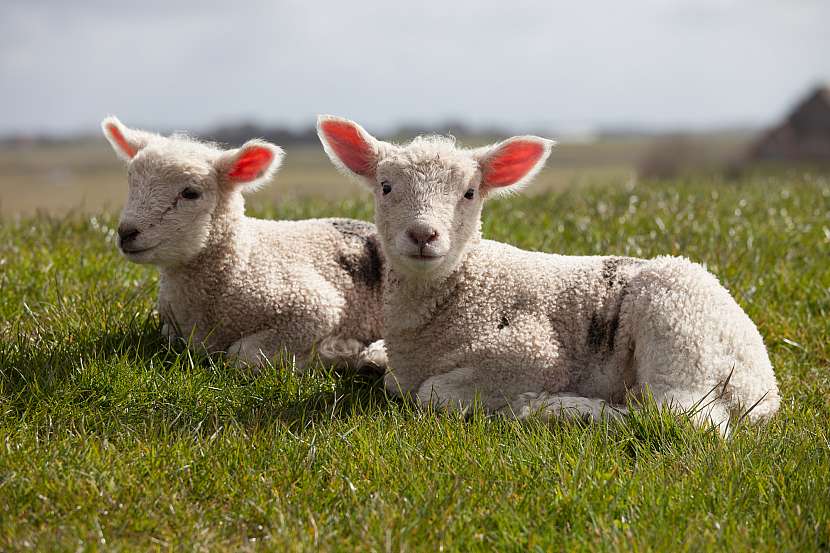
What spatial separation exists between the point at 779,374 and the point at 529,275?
180cm

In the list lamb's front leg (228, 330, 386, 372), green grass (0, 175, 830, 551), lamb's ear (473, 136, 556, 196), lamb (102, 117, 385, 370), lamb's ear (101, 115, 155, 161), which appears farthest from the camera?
lamb's ear (101, 115, 155, 161)

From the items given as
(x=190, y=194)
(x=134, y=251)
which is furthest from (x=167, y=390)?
(x=190, y=194)

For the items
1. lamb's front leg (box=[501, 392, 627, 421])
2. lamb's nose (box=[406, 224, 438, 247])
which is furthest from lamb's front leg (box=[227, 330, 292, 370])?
lamb's front leg (box=[501, 392, 627, 421])

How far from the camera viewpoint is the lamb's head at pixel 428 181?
4.27 meters

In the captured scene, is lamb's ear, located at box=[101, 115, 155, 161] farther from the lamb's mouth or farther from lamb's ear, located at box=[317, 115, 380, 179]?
lamb's ear, located at box=[317, 115, 380, 179]

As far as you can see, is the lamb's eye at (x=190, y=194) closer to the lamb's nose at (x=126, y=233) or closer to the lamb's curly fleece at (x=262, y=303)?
the lamb's curly fleece at (x=262, y=303)

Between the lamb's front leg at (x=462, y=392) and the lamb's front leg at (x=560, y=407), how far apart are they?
3.3 inches

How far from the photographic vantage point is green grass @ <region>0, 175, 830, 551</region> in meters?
3.36

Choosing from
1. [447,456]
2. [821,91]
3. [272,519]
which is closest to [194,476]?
[272,519]

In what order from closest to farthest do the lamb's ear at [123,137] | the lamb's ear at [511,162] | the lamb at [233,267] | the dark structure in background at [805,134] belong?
the lamb's ear at [511,162] → the lamb at [233,267] → the lamb's ear at [123,137] → the dark structure in background at [805,134]

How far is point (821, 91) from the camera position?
2350 centimetres

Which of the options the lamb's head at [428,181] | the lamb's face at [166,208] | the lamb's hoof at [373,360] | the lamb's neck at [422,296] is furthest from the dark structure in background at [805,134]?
the lamb's face at [166,208]

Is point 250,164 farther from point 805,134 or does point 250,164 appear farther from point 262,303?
point 805,134

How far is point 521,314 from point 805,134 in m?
21.9
